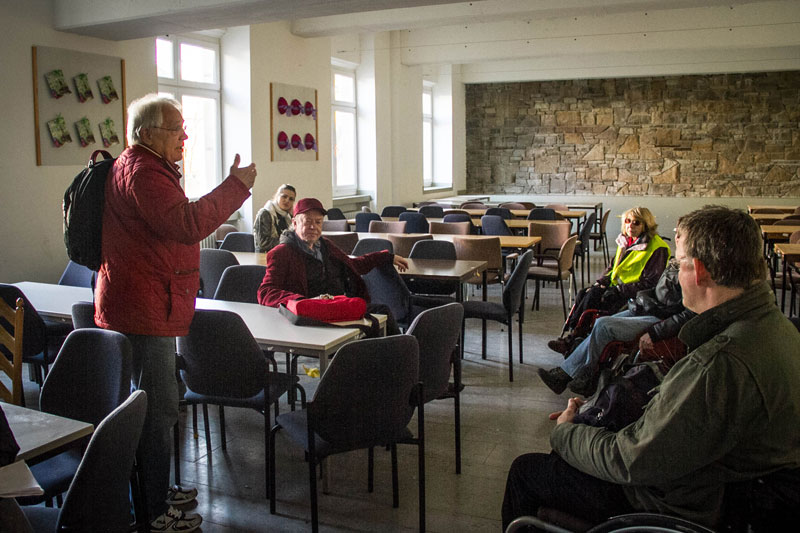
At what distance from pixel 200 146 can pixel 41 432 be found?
6.76 m

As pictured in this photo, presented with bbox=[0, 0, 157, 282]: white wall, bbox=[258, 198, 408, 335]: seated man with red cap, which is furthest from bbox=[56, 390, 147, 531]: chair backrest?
bbox=[0, 0, 157, 282]: white wall

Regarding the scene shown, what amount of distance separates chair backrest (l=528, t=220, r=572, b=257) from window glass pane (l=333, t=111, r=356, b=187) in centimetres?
403

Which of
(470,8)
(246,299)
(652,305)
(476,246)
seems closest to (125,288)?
(246,299)

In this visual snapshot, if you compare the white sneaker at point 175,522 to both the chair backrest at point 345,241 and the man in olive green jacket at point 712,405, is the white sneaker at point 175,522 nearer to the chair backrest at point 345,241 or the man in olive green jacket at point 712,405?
the man in olive green jacket at point 712,405

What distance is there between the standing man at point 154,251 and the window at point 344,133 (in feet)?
26.3

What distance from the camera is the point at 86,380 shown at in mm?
2482

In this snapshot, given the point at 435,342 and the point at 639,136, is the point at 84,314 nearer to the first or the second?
the point at 435,342

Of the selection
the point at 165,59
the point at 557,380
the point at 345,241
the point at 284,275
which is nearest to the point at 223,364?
the point at 284,275

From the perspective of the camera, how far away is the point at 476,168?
1515 cm

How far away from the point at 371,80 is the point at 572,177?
16.9 feet

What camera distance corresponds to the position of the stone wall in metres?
13.3

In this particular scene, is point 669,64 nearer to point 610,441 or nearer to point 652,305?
point 652,305

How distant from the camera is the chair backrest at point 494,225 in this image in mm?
8078

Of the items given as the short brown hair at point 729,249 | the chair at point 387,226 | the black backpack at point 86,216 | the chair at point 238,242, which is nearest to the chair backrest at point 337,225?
the chair at point 387,226
